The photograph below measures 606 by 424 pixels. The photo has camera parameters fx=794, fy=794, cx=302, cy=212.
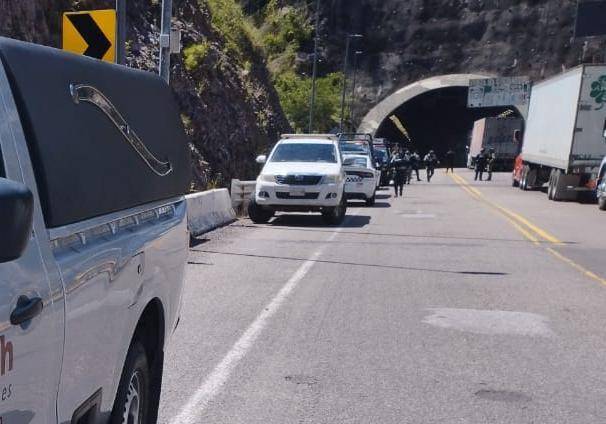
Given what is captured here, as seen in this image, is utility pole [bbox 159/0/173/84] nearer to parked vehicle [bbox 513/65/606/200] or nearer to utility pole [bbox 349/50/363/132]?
parked vehicle [bbox 513/65/606/200]

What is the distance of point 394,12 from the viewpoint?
76.2 m

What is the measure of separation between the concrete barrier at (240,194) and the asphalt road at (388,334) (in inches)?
204

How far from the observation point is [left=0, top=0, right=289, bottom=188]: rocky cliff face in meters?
24.0

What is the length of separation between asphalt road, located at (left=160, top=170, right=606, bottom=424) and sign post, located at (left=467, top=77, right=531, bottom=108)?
5280cm

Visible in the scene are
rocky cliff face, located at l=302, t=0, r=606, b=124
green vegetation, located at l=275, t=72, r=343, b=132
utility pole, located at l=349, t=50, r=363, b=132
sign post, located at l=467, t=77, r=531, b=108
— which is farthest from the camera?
utility pole, located at l=349, t=50, r=363, b=132

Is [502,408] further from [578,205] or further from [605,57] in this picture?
[605,57]

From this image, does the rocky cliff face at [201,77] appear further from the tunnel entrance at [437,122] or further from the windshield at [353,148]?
the tunnel entrance at [437,122]

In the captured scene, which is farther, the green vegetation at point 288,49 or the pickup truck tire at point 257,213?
the green vegetation at point 288,49

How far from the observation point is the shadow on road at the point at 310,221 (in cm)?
1922

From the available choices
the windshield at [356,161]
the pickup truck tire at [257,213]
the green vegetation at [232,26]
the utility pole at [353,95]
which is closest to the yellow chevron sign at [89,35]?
the pickup truck tire at [257,213]

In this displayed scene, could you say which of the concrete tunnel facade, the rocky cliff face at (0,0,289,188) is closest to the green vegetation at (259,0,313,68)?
the concrete tunnel facade

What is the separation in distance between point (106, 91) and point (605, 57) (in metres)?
71.8

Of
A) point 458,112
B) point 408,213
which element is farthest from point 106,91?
point 458,112

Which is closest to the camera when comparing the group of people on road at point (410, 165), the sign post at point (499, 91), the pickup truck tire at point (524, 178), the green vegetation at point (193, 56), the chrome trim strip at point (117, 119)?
the chrome trim strip at point (117, 119)
